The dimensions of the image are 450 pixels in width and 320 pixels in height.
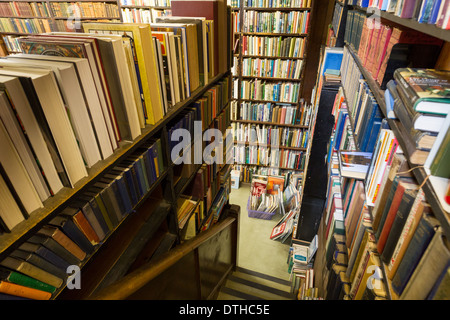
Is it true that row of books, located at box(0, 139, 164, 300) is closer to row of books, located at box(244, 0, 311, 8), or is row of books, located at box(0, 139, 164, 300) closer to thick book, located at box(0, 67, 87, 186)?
thick book, located at box(0, 67, 87, 186)

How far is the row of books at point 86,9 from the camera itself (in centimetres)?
338

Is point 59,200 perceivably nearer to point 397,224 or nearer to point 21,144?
point 21,144

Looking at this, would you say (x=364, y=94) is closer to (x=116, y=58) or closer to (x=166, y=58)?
(x=166, y=58)

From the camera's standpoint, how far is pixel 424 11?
59 cm

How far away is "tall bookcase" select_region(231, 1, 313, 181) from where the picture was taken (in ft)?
9.43

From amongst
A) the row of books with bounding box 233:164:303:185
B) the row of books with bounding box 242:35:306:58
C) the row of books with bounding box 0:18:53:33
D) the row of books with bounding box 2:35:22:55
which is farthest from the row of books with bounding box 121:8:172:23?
the row of books with bounding box 233:164:303:185

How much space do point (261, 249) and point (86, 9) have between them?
4.11m

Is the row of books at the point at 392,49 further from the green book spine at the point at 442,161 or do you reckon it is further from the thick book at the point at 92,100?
the thick book at the point at 92,100

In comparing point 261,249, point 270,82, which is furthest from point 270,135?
point 261,249

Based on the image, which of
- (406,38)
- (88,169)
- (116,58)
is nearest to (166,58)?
(116,58)

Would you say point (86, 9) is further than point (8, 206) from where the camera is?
Yes
